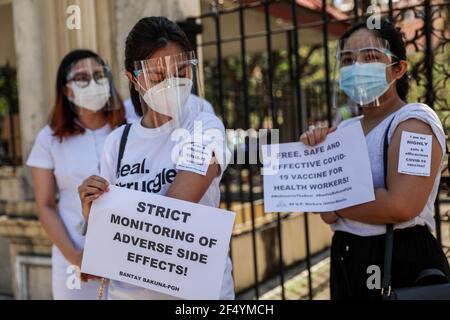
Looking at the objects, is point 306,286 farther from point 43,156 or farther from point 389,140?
point 389,140

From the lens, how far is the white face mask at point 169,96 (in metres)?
1.86

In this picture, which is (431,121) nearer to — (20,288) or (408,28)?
(408,28)

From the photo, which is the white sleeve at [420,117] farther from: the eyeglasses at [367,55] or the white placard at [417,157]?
the eyeglasses at [367,55]

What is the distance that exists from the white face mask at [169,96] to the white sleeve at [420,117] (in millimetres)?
785

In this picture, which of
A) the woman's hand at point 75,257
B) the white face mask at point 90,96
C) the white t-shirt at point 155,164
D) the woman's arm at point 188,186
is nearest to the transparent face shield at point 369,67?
the white t-shirt at point 155,164

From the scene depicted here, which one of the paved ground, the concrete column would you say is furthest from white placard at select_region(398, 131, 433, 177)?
the paved ground

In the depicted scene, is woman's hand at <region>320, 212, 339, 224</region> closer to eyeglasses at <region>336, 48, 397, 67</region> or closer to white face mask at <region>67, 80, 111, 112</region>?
eyeglasses at <region>336, 48, 397, 67</region>

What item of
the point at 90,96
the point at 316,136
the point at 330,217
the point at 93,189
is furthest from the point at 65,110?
the point at 330,217

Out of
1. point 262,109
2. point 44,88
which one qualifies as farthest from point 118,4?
point 262,109

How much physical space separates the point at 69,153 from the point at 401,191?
69.7 inches

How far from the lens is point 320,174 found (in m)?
2.07

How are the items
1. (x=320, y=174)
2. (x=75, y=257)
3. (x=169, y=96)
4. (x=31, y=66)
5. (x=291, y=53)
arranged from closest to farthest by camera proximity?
(x=169, y=96)
(x=320, y=174)
(x=75, y=257)
(x=31, y=66)
(x=291, y=53)

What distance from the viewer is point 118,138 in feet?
6.60
